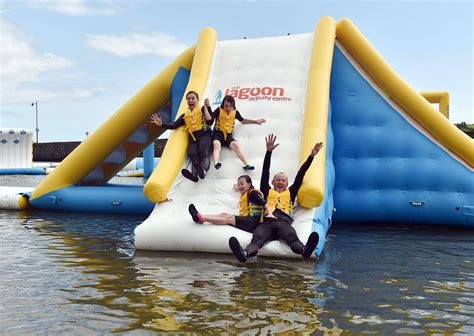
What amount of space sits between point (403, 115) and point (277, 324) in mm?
4750

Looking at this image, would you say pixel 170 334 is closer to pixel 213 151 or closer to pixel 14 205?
pixel 213 151

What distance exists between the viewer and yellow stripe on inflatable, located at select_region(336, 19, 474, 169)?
22.1ft

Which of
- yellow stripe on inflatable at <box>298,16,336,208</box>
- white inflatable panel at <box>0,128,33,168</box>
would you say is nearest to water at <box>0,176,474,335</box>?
yellow stripe on inflatable at <box>298,16,336,208</box>

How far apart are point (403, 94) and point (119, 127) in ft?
13.7

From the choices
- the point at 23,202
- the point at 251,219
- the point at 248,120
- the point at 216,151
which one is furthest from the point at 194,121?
the point at 23,202

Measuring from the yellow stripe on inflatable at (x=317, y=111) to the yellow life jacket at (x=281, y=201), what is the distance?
16 cm

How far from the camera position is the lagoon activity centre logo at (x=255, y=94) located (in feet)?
22.1

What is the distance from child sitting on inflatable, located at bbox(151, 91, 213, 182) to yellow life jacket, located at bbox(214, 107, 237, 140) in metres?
0.12

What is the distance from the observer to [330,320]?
3117mm

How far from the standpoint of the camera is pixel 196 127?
632cm

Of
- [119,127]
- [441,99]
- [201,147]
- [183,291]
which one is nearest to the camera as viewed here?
[183,291]

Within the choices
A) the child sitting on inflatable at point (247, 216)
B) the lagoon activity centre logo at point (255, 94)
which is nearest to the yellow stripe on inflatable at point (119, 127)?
the lagoon activity centre logo at point (255, 94)

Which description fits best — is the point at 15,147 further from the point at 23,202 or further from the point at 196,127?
the point at 196,127

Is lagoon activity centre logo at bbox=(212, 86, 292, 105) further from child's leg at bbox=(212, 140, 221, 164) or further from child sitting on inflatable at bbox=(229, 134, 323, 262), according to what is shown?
child sitting on inflatable at bbox=(229, 134, 323, 262)
